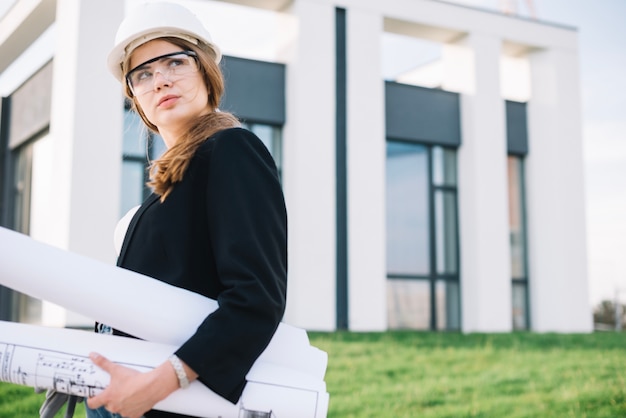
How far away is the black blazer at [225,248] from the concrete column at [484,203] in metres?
12.1

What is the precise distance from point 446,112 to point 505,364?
6.84 metres

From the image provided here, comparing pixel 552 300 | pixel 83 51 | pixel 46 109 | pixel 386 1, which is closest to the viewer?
pixel 83 51

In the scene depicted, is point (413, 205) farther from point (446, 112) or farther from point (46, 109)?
point (46, 109)

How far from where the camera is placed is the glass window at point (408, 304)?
12.7 meters

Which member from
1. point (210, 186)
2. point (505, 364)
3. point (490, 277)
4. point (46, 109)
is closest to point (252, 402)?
point (210, 186)

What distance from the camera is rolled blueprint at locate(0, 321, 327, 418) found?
1244 mm

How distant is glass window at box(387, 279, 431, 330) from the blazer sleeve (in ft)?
37.8

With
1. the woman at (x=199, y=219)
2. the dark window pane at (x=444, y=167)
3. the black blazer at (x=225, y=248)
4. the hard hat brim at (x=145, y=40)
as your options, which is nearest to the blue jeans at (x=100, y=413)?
the woman at (x=199, y=219)

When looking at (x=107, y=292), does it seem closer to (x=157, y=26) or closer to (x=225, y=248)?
(x=225, y=248)

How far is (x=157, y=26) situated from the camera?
57.9 inches

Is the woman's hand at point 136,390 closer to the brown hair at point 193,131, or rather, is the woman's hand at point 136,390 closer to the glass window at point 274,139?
the brown hair at point 193,131

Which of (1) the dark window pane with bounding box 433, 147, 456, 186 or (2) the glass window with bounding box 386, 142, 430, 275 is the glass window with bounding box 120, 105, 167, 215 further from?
(1) the dark window pane with bounding box 433, 147, 456, 186

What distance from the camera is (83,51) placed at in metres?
10.4

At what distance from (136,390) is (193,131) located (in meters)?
0.53
